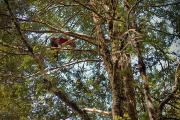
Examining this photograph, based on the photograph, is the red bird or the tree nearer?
the tree

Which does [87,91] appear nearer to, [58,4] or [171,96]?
[58,4]

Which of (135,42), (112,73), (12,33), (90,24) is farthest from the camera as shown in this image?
(90,24)

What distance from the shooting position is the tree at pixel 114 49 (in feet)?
20.4

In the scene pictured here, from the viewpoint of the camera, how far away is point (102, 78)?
9820 millimetres

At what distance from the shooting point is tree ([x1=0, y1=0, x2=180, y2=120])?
622 cm

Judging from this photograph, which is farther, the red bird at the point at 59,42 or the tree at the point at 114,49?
the red bird at the point at 59,42

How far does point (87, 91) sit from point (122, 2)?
2.69 metres

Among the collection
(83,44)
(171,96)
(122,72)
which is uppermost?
(83,44)

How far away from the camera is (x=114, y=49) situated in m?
6.92

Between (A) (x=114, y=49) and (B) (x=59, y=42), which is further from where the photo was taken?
(B) (x=59, y=42)

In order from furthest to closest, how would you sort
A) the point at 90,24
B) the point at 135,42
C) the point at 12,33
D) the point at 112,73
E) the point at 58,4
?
the point at 90,24 < the point at 58,4 < the point at 112,73 < the point at 12,33 < the point at 135,42

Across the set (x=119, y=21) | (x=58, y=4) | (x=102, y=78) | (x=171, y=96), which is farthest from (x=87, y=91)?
(x=171, y=96)

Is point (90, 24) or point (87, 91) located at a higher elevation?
point (90, 24)

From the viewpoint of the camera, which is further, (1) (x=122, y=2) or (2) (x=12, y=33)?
(1) (x=122, y=2)
